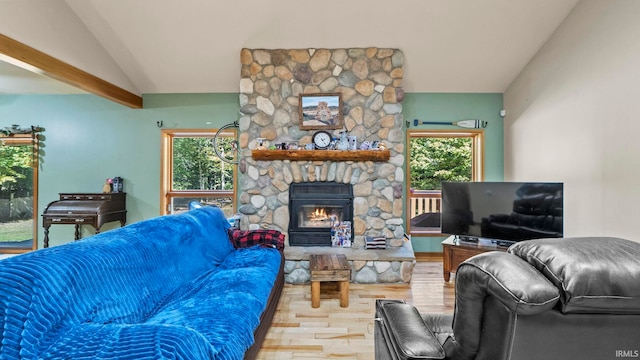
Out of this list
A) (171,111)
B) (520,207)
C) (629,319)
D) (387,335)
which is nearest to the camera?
(629,319)

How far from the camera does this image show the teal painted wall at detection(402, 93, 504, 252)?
4512 mm

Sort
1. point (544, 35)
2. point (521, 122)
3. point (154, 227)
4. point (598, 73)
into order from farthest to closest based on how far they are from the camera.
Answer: point (521, 122) → point (544, 35) → point (598, 73) → point (154, 227)

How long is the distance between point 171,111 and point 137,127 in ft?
1.90

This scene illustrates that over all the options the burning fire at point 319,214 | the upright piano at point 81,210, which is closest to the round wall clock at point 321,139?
the burning fire at point 319,214

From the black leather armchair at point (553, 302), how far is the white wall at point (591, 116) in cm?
273

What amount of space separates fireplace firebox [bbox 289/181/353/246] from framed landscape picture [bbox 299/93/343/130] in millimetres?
746

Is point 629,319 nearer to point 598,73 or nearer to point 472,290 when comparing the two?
point 472,290

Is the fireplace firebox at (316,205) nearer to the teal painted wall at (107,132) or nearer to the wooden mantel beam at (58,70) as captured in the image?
the teal painted wall at (107,132)

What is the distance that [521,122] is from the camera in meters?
4.09

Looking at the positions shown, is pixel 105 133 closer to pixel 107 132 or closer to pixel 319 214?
pixel 107 132

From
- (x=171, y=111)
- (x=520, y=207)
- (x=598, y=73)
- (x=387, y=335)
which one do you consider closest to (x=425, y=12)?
(x=598, y=73)

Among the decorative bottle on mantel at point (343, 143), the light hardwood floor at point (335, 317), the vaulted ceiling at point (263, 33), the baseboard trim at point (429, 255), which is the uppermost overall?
the vaulted ceiling at point (263, 33)

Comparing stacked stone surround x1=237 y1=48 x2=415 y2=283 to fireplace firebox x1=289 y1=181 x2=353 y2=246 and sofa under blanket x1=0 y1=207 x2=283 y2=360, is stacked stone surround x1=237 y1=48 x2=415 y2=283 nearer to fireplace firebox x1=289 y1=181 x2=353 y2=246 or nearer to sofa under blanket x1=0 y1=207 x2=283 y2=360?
fireplace firebox x1=289 y1=181 x2=353 y2=246

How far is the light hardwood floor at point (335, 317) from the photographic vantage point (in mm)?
2137
